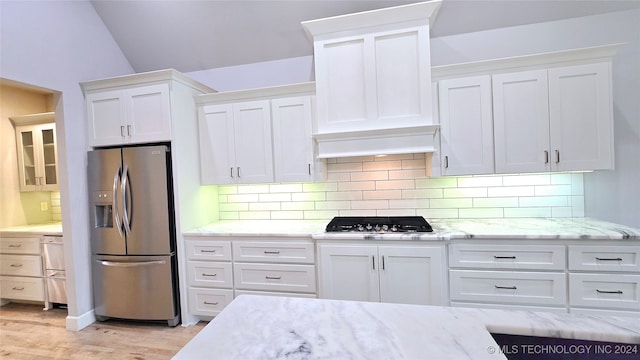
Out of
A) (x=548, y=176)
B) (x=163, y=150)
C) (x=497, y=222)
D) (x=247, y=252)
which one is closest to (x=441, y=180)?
(x=497, y=222)

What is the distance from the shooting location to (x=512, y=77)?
2.35 meters

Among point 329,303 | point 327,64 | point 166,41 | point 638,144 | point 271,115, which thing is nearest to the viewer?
point 329,303

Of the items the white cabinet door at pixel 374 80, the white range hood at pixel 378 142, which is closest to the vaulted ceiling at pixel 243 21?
the white cabinet door at pixel 374 80

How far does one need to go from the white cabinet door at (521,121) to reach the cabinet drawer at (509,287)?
83 centimetres

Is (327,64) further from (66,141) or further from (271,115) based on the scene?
(66,141)

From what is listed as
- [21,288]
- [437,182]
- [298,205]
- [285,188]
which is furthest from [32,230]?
→ [437,182]

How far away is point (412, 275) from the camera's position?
7.45 feet

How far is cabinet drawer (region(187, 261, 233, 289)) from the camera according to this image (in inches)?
105

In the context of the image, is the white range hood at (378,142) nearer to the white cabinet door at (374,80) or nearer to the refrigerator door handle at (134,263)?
the white cabinet door at (374,80)

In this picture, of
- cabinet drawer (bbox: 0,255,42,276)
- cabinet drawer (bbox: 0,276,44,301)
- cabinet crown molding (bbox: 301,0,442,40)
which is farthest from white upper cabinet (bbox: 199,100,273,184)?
cabinet drawer (bbox: 0,276,44,301)

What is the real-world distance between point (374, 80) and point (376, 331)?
6.88 feet

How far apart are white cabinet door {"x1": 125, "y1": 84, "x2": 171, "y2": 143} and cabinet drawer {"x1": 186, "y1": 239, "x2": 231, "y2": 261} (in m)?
1.00

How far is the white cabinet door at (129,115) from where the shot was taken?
2.67 m

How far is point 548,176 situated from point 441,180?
0.90 meters
